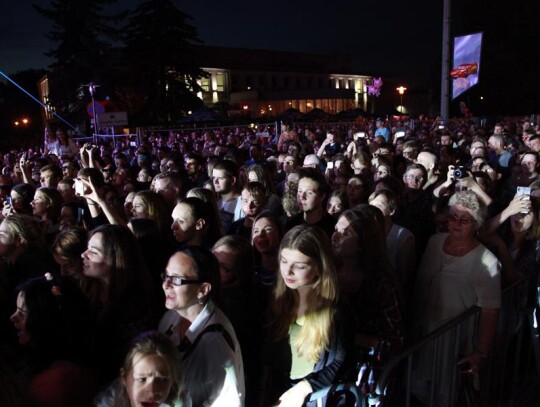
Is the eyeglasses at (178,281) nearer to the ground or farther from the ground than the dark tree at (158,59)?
nearer to the ground

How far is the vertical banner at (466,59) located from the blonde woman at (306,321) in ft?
43.3

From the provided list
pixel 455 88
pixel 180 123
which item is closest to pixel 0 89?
pixel 180 123

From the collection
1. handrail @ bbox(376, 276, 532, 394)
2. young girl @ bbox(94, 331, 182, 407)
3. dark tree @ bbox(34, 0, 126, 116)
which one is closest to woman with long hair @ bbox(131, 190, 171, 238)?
young girl @ bbox(94, 331, 182, 407)

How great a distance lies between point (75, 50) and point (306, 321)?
33690mm

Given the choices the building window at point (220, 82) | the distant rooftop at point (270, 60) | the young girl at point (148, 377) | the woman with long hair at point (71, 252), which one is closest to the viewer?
the young girl at point (148, 377)

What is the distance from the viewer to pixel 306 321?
9.30ft

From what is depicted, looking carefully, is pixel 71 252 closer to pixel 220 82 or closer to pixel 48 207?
pixel 48 207

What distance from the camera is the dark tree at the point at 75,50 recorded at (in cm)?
3200

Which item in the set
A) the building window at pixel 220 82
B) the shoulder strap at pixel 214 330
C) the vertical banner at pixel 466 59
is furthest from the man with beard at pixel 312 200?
the building window at pixel 220 82

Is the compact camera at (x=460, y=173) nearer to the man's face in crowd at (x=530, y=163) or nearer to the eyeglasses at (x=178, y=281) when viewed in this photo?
the man's face in crowd at (x=530, y=163)

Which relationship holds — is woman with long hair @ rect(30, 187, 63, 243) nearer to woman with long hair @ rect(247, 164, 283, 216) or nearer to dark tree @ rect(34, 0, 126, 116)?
woman with long hair @ rect(247, 164, 283, 216)

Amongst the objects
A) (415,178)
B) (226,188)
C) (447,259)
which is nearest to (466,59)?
(415,178)

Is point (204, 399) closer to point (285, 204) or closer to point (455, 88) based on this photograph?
point (285, 204)

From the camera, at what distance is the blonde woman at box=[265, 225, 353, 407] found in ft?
9.05
